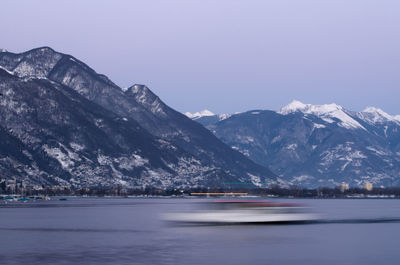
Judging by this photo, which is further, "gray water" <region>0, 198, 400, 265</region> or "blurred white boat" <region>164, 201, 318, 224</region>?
"blurred white boat" <region>164, 201, 318, 224</region>

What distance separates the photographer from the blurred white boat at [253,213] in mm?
145875

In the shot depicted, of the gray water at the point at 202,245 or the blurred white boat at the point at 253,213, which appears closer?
the gray water at the point at 202,245

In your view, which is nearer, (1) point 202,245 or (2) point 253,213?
(1) point 202,245

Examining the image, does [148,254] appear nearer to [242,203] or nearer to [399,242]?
[399,242]

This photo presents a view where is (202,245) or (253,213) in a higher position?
(253,213)

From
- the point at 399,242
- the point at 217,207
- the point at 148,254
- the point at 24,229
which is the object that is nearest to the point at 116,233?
the point at 24,229

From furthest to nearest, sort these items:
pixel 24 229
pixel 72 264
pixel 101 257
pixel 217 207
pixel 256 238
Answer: pixel 217 207
pixel 24 229
pixel 256 238
pixel 101 257
pixel 72 264

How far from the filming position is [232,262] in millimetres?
83250

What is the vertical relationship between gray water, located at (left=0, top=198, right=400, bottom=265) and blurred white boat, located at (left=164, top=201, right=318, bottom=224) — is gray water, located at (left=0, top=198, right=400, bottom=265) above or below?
below

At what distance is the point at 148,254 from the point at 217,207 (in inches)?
2527

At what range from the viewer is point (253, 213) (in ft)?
477

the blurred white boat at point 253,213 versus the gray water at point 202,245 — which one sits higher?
the blurred white boat at point 253,213

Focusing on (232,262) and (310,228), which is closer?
(232,262)

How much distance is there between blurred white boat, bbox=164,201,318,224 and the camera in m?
146
